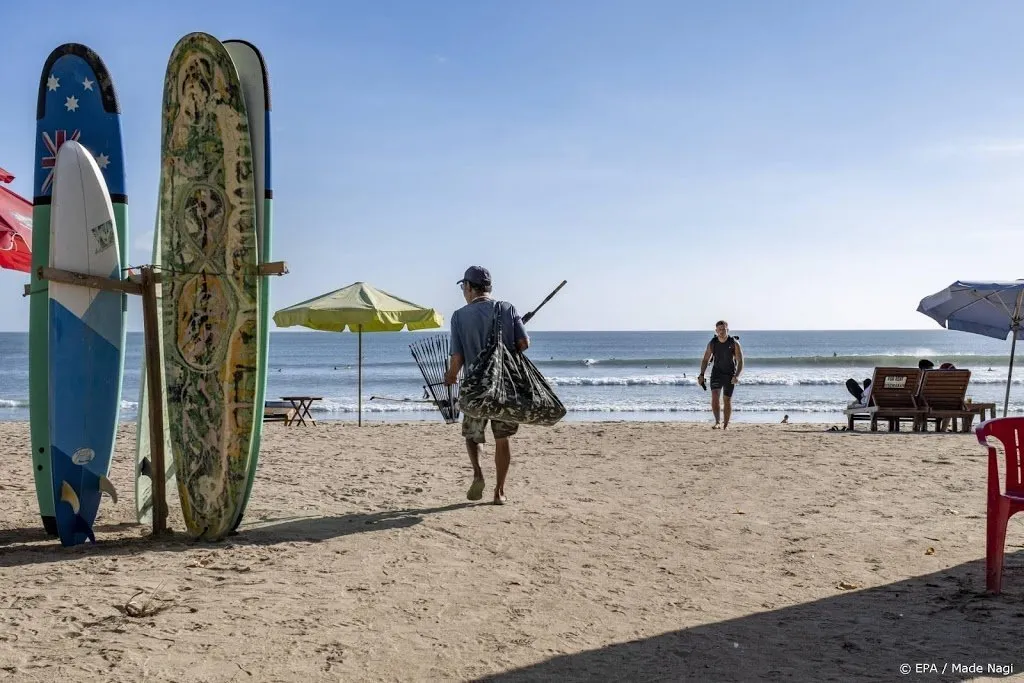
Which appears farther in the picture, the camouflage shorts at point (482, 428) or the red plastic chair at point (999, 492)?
the camouflage shorts at point (482, 428)

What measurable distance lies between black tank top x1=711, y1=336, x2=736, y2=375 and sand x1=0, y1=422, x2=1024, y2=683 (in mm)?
4914

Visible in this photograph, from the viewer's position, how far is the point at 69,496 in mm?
5012

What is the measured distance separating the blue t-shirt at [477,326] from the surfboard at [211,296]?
1534 millimetres

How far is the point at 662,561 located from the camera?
4902mm

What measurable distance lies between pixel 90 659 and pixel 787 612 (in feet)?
9.24

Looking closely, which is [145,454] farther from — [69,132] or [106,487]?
[69,132]

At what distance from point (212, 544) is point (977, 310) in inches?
457

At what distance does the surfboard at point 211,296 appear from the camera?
205 inches

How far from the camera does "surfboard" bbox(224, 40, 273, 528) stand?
17.3 ft

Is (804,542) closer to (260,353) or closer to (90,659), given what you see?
(260,353)

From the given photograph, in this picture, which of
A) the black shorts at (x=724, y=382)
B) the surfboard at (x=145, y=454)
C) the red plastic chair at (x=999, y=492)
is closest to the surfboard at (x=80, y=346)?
the surfboard at (x=145, y=454)

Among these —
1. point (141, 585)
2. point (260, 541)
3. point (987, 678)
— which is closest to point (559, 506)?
point (260, 541)

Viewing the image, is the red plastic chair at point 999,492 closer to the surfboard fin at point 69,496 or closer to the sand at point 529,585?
→ the sand at point 529,585

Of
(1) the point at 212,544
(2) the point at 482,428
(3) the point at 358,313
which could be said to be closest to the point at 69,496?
(1) the point at 212,544
